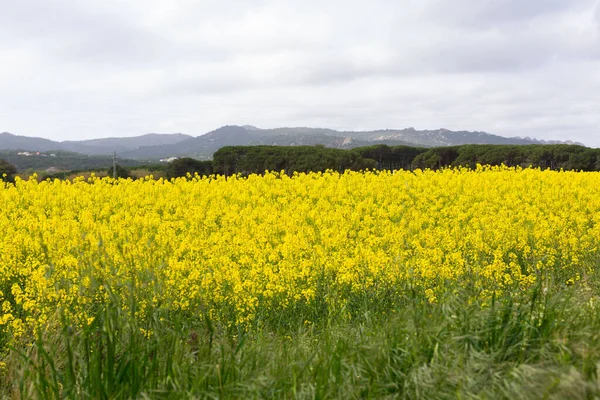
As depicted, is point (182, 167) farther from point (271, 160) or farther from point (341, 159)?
point (341, 159)

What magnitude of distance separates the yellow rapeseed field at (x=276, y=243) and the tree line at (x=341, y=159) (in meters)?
16.1

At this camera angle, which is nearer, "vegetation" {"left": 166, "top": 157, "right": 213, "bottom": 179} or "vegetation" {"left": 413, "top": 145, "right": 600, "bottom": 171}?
"vegetation" {"left": 166, "top": 157, "right": 213, "bottom": 179}

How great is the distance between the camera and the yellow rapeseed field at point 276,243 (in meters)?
5.58

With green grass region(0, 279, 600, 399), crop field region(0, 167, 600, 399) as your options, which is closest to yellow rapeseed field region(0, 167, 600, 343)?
crop field region(0, 167, 600, 399)

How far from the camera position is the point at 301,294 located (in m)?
6.39

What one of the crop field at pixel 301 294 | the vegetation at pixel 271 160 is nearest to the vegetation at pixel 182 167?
the vegetation at pixel 271 160

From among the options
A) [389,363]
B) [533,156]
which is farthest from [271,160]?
[389,363]

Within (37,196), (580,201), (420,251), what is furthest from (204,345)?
(580,201)

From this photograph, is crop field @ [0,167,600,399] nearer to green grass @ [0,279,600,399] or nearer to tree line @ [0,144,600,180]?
Answer: green grass @ [0,279,600,399]

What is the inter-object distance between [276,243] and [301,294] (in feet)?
7.05

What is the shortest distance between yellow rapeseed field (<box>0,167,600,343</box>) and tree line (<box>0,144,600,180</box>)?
16.1m

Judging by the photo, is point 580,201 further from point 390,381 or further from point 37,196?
point 37,196

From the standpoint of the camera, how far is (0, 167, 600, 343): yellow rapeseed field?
18.3ft

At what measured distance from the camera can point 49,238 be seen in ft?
26.1
